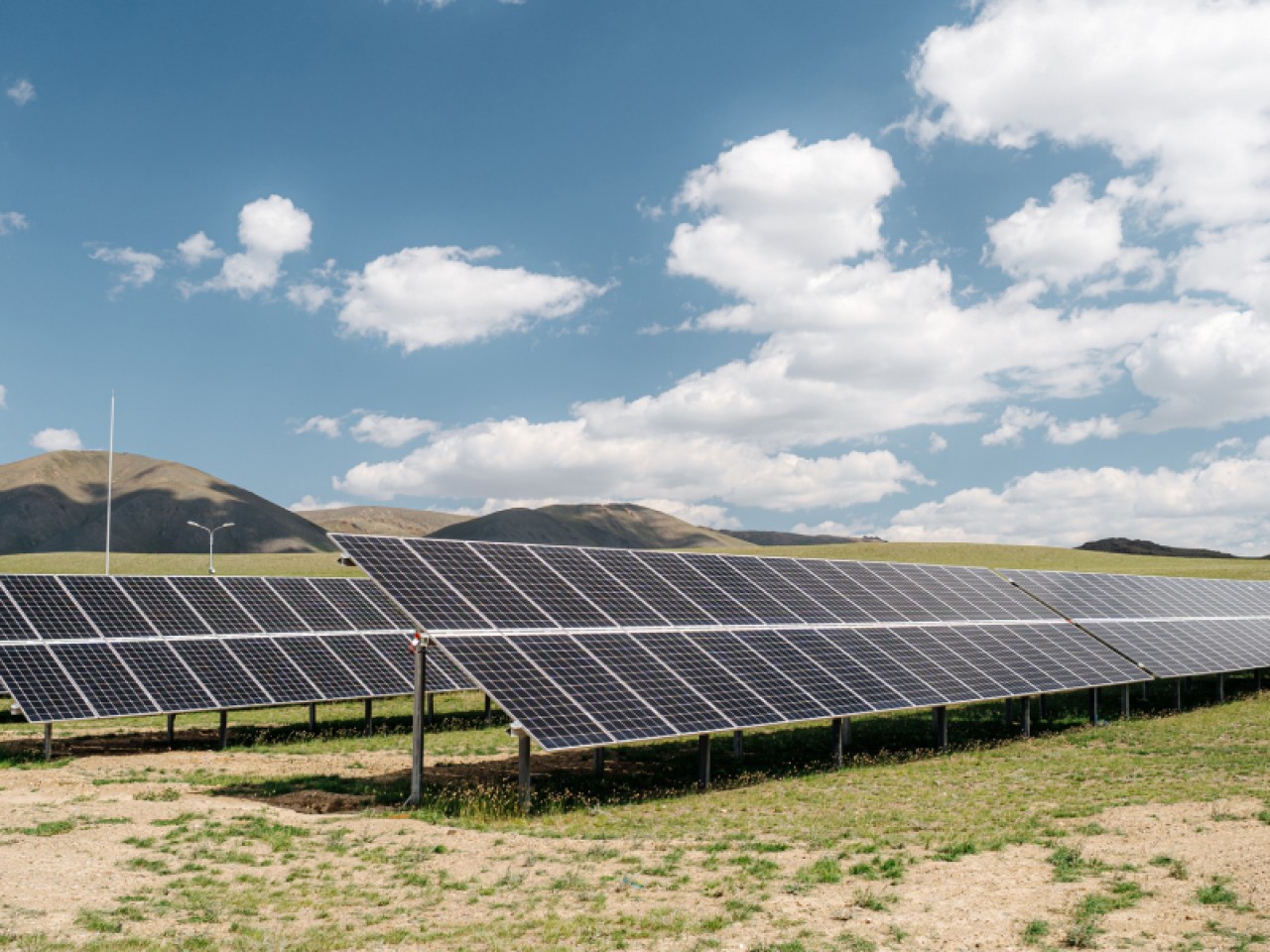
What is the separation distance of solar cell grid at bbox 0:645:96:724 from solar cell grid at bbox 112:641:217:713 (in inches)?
77.4

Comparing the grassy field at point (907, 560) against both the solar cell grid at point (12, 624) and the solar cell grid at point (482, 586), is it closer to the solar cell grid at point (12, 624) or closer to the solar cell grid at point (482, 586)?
the solar cell grid at point (12, 624)

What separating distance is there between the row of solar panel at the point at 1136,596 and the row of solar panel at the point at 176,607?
28.4 m

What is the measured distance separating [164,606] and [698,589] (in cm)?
1860

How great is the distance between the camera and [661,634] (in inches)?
1044

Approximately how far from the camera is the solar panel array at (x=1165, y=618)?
41.2 meters

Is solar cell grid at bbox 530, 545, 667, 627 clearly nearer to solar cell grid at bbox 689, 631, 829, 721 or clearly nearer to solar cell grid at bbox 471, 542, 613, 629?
solar cell grid at bbox 471, 542, 613, 629

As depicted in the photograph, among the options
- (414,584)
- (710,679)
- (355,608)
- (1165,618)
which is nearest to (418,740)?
(414,584)

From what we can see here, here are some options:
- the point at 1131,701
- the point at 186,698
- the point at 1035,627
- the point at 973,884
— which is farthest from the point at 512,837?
the point at 1131,701

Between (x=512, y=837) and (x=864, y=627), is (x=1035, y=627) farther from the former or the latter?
(x=512, y=837)

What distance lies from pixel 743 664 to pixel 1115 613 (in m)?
26.5

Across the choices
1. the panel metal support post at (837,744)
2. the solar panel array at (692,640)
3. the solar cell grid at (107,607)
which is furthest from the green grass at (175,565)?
the panel metal support post at (837,744)

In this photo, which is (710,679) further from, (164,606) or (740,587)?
(164,606)

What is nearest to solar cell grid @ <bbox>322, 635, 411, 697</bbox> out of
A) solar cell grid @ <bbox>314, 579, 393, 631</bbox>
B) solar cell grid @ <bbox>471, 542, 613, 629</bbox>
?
solar cell grid @ <bbox>314, 579, 393, 631</bbox>

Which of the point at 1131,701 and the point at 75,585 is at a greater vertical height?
the point at 75,585
